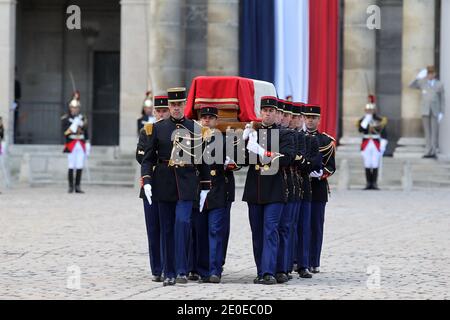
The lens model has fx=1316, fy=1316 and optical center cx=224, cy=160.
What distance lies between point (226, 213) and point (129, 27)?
2287 centimetres

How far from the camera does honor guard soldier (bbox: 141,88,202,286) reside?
1391cm

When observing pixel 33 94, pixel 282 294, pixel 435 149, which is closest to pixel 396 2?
pixel 435 149

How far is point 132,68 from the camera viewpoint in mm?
36812

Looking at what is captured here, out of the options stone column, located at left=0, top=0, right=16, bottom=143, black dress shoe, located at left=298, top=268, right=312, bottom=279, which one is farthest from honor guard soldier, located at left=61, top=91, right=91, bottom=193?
black dress shoe, located at left=298, top=268, right=312, bottom=279

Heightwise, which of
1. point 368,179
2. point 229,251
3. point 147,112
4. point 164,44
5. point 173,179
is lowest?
point 229,251

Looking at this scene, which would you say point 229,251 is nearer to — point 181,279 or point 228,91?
point 228,91

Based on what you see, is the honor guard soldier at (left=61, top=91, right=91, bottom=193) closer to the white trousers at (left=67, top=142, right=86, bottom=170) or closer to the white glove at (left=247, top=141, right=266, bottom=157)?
the white trousers at (left=67, top=142, right=86, bottom=170)

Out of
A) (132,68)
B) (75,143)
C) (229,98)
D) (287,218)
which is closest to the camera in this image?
(287,218)

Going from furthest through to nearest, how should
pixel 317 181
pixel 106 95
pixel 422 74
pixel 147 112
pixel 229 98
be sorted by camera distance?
pixel 106 95, pixel 422 74, pixel 147 112, pixel 229 98, pixel 317 181

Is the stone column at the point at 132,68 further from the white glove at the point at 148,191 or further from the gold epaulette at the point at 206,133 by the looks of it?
the white glove at the point at 148,191

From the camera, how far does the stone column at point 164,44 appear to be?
35.9m

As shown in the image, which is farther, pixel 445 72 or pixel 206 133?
pixel 445 72

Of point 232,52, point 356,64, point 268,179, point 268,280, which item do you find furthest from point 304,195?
point 232,52

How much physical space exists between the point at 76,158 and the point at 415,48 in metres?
9.82
